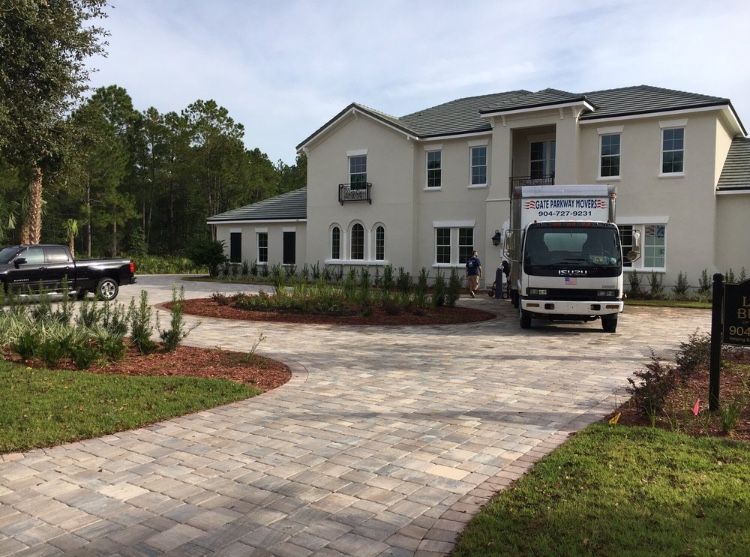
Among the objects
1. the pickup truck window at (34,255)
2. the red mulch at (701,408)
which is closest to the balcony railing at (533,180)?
the red mulch at (701,408)

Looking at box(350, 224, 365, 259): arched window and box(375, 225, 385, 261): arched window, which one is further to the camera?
box(350, 224, 365, 259): arched window

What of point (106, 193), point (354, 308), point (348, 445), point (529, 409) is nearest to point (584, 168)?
point (354, 308)

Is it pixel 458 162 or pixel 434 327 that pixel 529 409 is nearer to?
pixel 434 327

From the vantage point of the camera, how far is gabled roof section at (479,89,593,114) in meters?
23.8

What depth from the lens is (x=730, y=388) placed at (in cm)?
764

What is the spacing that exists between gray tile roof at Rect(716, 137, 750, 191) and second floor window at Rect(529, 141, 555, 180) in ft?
21.5

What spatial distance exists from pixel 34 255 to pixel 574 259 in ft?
51.9

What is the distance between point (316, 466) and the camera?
16.2 feet

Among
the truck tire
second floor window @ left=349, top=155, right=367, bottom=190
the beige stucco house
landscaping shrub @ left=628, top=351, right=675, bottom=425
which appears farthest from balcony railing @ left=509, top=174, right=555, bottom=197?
landscaping shrub @ left=628, top=351, right=675, bottom=425

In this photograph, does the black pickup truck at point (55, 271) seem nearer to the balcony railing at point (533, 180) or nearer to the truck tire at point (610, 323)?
the truck tire at point (610, 323)

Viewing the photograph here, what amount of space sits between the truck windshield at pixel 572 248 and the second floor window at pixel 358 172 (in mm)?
17467

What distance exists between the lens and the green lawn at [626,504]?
3484mm

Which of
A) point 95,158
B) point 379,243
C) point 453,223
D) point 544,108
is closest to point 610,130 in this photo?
point 544,108

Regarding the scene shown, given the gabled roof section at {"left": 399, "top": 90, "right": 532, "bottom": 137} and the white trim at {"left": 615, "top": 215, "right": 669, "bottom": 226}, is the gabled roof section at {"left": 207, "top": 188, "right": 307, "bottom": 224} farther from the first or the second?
the white trim at {"left": 615, "top": 215, "right": 669, "bottom": 226}
